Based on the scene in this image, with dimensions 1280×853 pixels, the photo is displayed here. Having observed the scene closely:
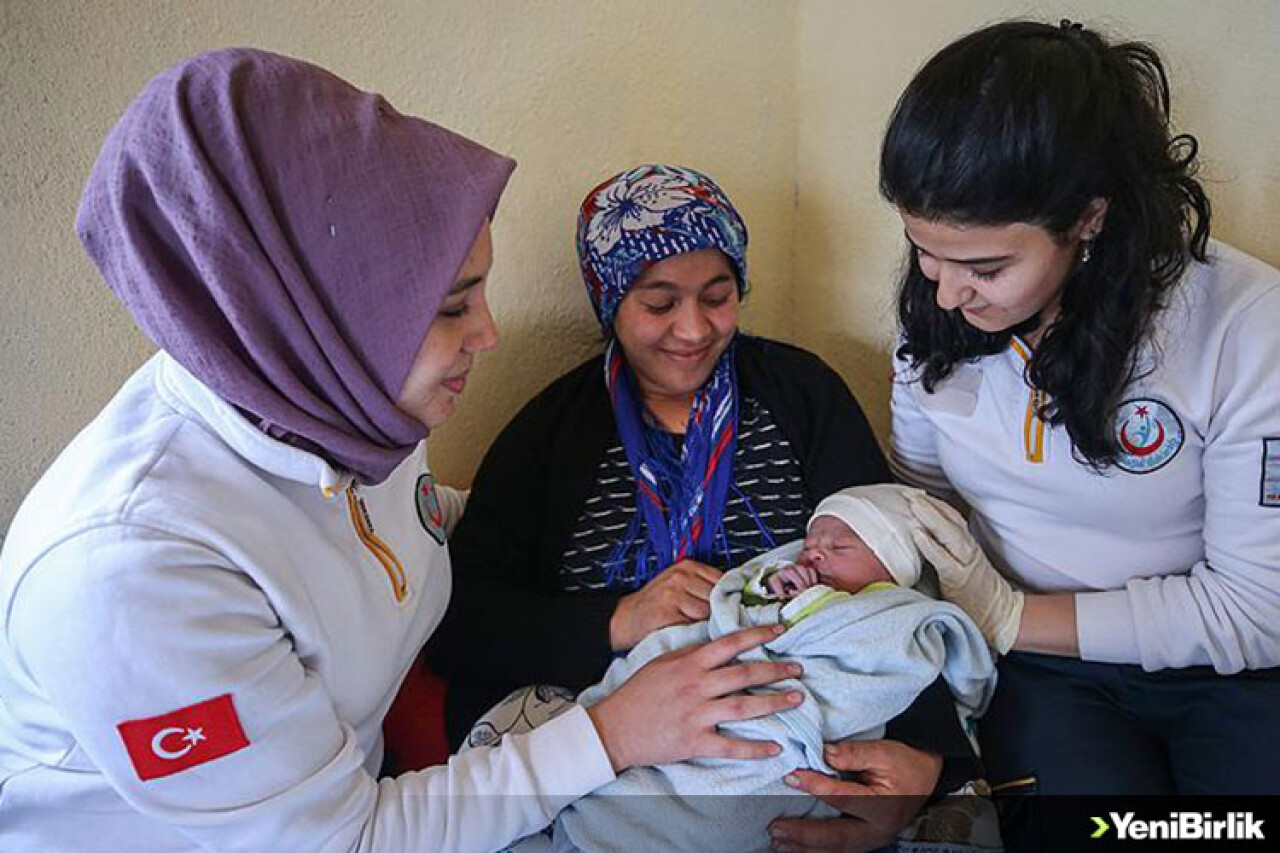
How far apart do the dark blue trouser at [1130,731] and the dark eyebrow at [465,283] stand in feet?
3.27

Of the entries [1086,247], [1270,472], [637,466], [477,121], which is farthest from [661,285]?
[1270,472]

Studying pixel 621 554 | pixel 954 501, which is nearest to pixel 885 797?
pixel 621 554

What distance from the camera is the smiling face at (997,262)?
44.6 inches

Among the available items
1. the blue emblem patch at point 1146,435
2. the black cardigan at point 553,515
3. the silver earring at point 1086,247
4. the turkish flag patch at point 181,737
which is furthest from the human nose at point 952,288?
the turkish flag patch at point 181,737

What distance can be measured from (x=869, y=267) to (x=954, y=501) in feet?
1.71

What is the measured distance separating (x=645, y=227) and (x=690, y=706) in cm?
74

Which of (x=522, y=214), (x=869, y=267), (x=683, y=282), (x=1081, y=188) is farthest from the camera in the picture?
(x=869, y=267)

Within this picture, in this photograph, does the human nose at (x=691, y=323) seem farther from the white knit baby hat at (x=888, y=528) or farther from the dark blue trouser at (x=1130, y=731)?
the dark blue trouser at (x=1130, y=731)

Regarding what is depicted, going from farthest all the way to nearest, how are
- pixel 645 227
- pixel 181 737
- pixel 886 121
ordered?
pixel 886 121 < pixel 645 227 < pixel 181 737

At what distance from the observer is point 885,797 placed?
3.91ft

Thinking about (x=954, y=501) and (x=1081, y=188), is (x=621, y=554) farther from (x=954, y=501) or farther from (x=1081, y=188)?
(x=1081, y=188)

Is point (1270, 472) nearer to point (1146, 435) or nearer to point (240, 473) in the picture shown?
point (1146, 435)

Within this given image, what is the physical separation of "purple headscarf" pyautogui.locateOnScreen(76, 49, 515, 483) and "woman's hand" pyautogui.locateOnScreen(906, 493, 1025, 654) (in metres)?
0.79

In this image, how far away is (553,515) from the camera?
60.6 inches
